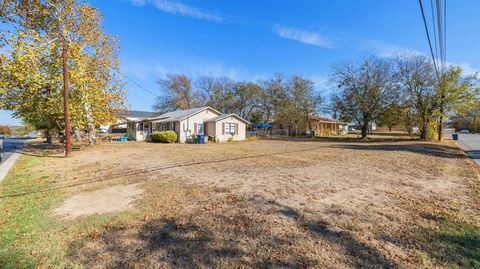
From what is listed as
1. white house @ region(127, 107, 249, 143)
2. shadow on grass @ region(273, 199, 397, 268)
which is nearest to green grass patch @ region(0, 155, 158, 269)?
shadow on grass @ region(273, 199, 397, 268)

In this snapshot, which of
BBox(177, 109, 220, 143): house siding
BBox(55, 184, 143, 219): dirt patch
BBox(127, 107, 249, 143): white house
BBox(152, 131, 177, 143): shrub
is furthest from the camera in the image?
BBox(127, 107, 249, 143): white house

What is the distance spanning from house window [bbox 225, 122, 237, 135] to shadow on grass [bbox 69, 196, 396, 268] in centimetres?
2473

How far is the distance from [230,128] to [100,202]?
2424 centimetres

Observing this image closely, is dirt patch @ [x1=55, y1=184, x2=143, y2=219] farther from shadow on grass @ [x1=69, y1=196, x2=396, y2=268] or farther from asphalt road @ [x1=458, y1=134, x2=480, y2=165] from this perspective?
asphalt road @ [x1=458, y1=134, x2=480, y2=165]

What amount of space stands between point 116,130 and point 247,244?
5450 centimetres

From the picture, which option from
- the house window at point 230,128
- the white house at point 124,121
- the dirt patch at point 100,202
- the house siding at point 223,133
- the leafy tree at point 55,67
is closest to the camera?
the dirt patch at point 100,202

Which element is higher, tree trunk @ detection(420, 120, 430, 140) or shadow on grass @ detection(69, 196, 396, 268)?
tree trunk @ detection(420, 120, 430, 140)

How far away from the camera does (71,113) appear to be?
51.2 ft

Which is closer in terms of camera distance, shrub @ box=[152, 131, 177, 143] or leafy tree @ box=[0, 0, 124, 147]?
leafy tree @ box=[0, 0, 124, 147]

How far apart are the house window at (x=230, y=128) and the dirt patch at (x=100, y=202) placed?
22.5 metres

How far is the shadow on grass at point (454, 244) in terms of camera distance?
315cm

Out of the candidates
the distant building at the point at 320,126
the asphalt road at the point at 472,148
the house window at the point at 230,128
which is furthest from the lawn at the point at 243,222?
the distant building at the point at 320,126

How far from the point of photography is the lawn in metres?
3.28

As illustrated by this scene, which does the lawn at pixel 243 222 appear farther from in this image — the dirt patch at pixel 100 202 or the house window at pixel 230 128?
the house window at pixel 230 128
